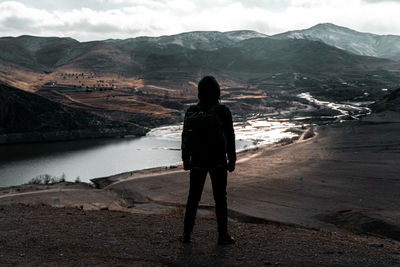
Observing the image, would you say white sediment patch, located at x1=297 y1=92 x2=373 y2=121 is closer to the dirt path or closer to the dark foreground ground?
the dirt path

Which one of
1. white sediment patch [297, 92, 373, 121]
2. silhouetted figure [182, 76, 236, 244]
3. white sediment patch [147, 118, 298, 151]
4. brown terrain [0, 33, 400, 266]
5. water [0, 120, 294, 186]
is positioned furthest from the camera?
white sediment patch [297, 92, 373, 121]

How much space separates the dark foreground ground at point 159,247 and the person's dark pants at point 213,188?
1.23 ft

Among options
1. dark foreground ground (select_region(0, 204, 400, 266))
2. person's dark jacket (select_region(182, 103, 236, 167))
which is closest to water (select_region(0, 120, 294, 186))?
dark foreground ground (select_region(0, 204, 400, 266))

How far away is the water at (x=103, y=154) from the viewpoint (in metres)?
42.0

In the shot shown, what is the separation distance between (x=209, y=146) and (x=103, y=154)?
163ft

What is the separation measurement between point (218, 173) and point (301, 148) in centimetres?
3837

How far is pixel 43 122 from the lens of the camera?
7100cm

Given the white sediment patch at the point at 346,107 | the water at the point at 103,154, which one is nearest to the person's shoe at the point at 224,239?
the water at the point at 103,154

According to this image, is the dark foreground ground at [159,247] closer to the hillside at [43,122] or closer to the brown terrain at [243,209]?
the brown terrain at [243,209]

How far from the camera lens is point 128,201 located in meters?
25.3

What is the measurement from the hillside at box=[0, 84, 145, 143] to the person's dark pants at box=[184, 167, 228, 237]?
6409 cm

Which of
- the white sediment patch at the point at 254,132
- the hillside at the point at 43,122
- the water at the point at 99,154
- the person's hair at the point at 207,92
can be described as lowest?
the water at the point at 99,154

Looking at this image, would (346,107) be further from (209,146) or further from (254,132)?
(209,146)

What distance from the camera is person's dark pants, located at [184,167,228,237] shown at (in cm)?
634
